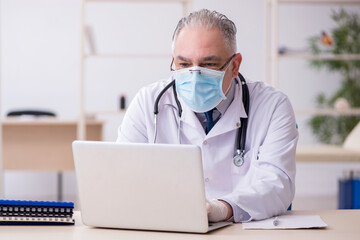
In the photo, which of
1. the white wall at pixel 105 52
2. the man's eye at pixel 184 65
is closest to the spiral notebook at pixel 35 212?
the man's eye at pixel 184 65

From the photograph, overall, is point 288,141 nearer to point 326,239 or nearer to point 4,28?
point 326,239

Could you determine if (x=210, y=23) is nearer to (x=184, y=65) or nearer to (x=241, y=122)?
(x=184, y=65)

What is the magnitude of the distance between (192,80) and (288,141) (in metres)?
0.35

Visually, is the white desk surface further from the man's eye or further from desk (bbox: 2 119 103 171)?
desk (bbox: 2 119 103 171)

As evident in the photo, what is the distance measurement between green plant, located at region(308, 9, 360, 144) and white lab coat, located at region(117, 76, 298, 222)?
402 cm

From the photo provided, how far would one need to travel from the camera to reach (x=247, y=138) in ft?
5.68

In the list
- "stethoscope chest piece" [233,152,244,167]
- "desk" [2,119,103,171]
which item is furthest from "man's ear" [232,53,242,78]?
"desk" [2,119,103,171]

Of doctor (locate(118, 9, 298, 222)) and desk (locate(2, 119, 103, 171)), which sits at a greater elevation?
doctor (locate(118, 9, 298, 222))

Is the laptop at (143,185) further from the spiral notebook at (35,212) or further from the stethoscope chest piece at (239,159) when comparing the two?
the stethoscope chest piece at (239,159)

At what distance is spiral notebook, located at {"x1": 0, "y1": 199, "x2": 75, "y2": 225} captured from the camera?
1.33 meters

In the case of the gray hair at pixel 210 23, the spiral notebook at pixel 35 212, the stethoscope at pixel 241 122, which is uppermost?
the gray hair at pixel 210 23

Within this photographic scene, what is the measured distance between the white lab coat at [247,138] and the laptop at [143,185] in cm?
29

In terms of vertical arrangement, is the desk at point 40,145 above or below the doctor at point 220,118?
below

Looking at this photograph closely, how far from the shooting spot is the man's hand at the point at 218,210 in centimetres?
131
